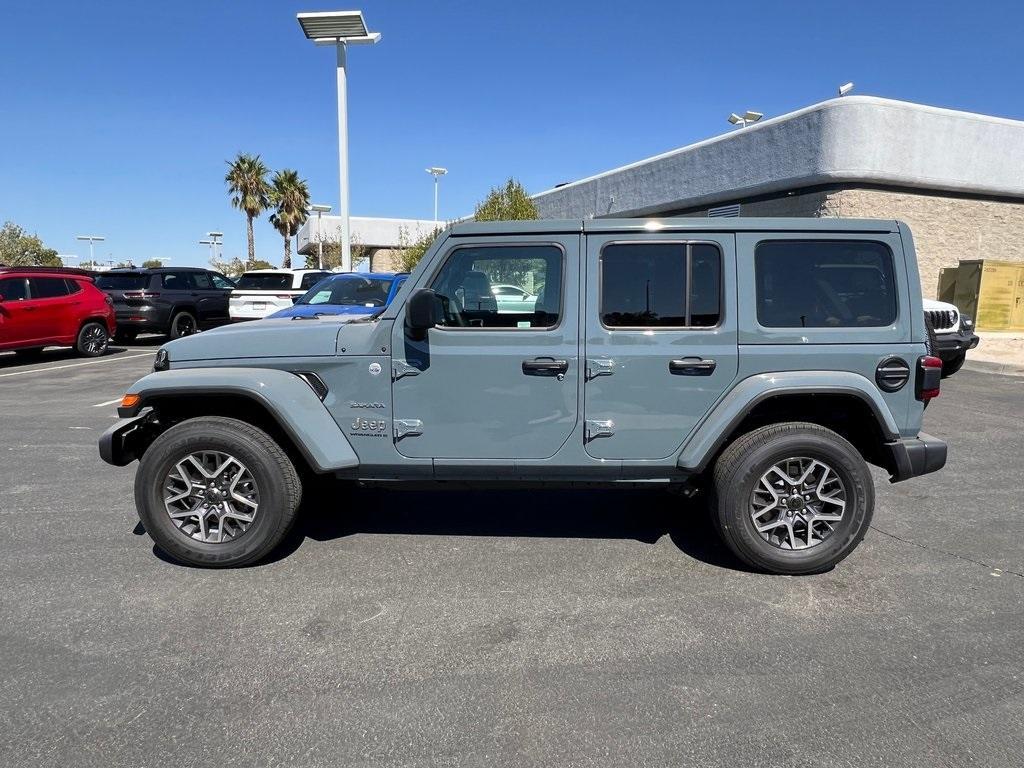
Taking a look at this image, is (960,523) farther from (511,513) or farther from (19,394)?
(19,394)

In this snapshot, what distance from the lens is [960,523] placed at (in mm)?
4516

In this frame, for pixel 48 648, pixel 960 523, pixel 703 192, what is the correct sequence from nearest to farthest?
pixel 48 648 → pixel 960 523 → pixel 703 192

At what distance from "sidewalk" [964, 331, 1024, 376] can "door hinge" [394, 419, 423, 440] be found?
1213 centimetres

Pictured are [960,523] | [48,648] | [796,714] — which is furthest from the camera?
[960,523]

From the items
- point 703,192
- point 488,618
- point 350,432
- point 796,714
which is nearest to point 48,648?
point 350,432

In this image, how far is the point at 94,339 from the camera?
1352 cm

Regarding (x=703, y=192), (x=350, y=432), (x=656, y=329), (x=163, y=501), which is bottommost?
(x=163, y=501)

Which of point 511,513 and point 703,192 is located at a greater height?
point 703,192

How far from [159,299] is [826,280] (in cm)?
1515

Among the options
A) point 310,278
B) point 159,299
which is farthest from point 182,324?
point 310,278

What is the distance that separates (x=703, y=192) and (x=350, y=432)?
18424 mm

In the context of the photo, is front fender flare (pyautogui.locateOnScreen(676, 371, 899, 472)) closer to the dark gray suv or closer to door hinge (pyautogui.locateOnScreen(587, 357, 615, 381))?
door hinge (pyautogui.locateOnScreen(587, 357, 615, 381))

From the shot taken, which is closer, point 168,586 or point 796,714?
point 796,714

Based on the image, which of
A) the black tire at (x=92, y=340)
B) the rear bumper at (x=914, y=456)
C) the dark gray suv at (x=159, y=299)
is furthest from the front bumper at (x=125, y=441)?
the dark gray suv at (x=159, y=299)
